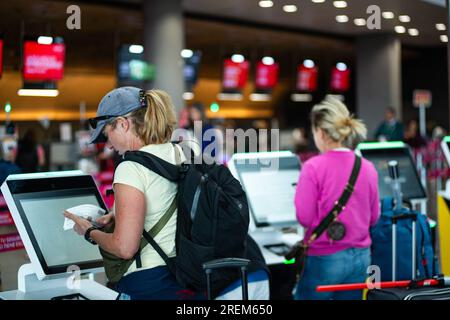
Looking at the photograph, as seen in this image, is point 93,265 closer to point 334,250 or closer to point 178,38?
point 334,250

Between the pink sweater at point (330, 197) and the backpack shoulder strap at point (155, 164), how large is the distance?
3.18ft

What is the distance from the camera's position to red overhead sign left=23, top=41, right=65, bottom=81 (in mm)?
8516

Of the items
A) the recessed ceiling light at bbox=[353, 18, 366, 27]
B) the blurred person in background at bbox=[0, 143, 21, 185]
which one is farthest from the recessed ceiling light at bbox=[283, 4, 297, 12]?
the blurred person in background at bbox=[0, 143, 21, 185]

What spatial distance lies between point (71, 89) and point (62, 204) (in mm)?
14106

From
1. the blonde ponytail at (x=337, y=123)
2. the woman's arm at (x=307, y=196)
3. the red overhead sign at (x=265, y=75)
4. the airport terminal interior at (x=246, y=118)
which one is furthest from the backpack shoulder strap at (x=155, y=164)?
the red overhead sign at (x=265, y=75)

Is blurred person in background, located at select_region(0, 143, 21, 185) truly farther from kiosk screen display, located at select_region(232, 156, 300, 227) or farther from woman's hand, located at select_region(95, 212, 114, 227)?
kiosk screen display, located at select_region(232, 156, 300, 227)

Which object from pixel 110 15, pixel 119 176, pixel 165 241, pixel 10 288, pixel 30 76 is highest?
pixel 110 15

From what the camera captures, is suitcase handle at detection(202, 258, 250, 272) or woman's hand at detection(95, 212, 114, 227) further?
woman's hand at detection(95, 212, 114, 227)

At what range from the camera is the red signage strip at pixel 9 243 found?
9.32ft

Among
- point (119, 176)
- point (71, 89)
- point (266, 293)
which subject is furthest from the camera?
point (71, 89)

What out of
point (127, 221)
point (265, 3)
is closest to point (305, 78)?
point (265, 3)

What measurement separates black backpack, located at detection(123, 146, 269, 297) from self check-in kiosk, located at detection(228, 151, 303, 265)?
1.58 meters

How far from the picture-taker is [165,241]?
2.12m
